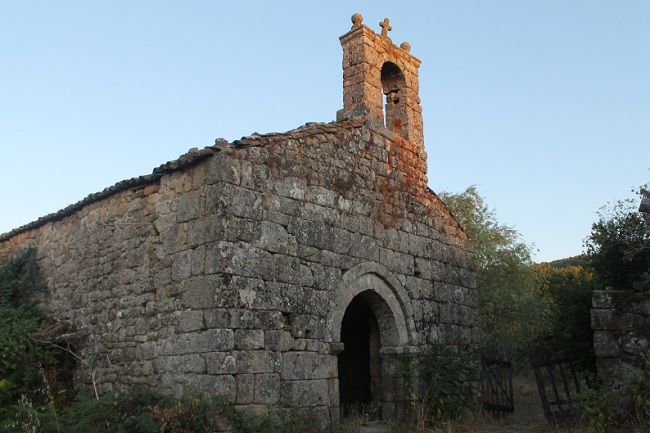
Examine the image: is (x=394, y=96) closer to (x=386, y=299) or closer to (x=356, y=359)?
(x=386, y=299)

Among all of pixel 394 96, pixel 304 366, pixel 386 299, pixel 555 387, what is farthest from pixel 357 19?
pixel 555 387

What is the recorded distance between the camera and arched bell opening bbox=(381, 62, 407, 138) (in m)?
11.4

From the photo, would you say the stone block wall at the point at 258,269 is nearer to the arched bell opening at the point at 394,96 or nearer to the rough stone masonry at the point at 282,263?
the rough stone masonry at the point at 282,263

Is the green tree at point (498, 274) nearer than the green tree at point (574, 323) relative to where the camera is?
No

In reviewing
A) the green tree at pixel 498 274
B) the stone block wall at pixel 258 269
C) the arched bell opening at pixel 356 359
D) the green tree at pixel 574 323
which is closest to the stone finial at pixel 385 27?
the stone block wall at pixel 258 269

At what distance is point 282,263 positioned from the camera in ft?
26.5

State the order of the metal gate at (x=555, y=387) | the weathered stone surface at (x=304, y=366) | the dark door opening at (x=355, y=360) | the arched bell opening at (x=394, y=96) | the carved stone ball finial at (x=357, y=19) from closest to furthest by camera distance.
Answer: the weathered stone surface at (x=304, y=366) → the metal gate at (x=555, y=387) → the carved stone ball finial at (x=357, y=19) → the arched bell opening at (x=394, y=96) → the dark door opening at (x=355, y=360)

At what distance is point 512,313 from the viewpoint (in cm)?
1942

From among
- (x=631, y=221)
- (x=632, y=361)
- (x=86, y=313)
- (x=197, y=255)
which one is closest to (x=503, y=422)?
(x=632, y=361)

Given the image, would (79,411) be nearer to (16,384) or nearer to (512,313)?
(16,384)

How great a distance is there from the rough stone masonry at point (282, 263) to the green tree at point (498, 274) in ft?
27.0

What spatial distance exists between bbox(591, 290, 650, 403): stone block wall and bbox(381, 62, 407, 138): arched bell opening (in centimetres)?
463

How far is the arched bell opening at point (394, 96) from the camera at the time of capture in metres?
11.4

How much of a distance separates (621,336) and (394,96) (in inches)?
225
